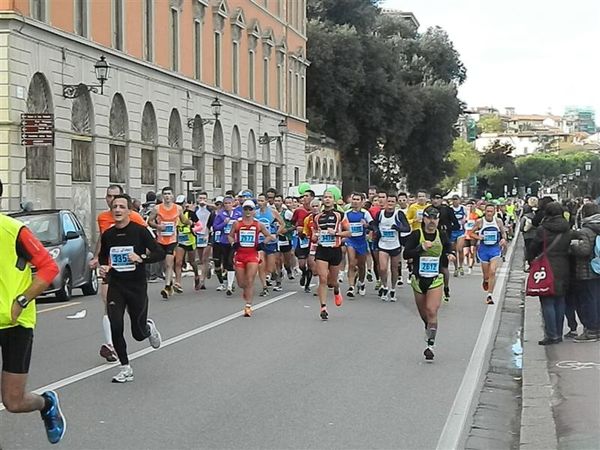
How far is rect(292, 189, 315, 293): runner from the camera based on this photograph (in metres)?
19.9

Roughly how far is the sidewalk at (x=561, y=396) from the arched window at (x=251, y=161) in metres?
40.2

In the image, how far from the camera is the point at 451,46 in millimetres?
80062

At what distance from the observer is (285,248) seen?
21.7 meters

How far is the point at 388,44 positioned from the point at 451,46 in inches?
448

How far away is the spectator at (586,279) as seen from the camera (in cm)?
1236

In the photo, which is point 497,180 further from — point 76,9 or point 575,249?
point 575,249

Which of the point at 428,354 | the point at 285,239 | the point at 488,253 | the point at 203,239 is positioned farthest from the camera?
the point at 285,239

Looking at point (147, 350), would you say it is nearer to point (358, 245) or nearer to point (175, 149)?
point (358, 245)

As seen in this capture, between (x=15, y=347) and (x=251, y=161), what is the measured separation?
1865 inches

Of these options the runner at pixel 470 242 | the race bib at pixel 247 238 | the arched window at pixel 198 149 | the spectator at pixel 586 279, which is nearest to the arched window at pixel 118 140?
the arched window at pixel 198 149

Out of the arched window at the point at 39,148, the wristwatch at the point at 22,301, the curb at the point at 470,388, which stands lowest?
the curb at the point at 470,388

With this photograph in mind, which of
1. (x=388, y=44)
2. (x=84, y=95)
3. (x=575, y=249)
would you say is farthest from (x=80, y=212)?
(x=388, y=44)

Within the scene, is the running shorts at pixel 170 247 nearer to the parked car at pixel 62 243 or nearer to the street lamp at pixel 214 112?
the parked car at pixel 62 243

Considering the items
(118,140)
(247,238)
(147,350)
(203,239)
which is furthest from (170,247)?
(118,140)
